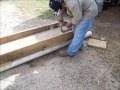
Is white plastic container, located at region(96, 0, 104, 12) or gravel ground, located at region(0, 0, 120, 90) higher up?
white plastic container, located at region(96, 0, 104, 12)

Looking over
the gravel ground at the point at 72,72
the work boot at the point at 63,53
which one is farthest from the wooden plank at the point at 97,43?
the work boot at the point at 63,53

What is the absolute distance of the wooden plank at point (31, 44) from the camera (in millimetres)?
3469

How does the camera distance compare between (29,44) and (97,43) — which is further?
(97,43)

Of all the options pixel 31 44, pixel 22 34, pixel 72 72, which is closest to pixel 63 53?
pixel 72 72

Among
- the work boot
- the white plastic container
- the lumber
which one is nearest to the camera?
the lumber

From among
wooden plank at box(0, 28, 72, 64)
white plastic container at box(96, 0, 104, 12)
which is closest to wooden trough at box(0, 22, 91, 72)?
wooden plank at box(0, 28, 72, 64)

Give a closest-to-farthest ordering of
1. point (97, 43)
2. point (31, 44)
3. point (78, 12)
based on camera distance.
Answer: point (78, 12), point (31, 44), point (97, 43)

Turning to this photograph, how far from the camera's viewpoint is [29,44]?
12.2 ft

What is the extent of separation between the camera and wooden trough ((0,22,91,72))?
3.49 metres

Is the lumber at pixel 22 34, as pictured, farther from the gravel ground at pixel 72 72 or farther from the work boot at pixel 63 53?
the work boot at pixel 63 53

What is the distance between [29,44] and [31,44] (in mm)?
67

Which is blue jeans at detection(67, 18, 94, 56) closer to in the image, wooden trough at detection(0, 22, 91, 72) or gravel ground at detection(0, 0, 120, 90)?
gravel ground at detection(0, 0, 120, 90)

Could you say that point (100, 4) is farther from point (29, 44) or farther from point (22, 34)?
point (29, 44)

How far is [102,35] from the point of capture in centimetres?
512
